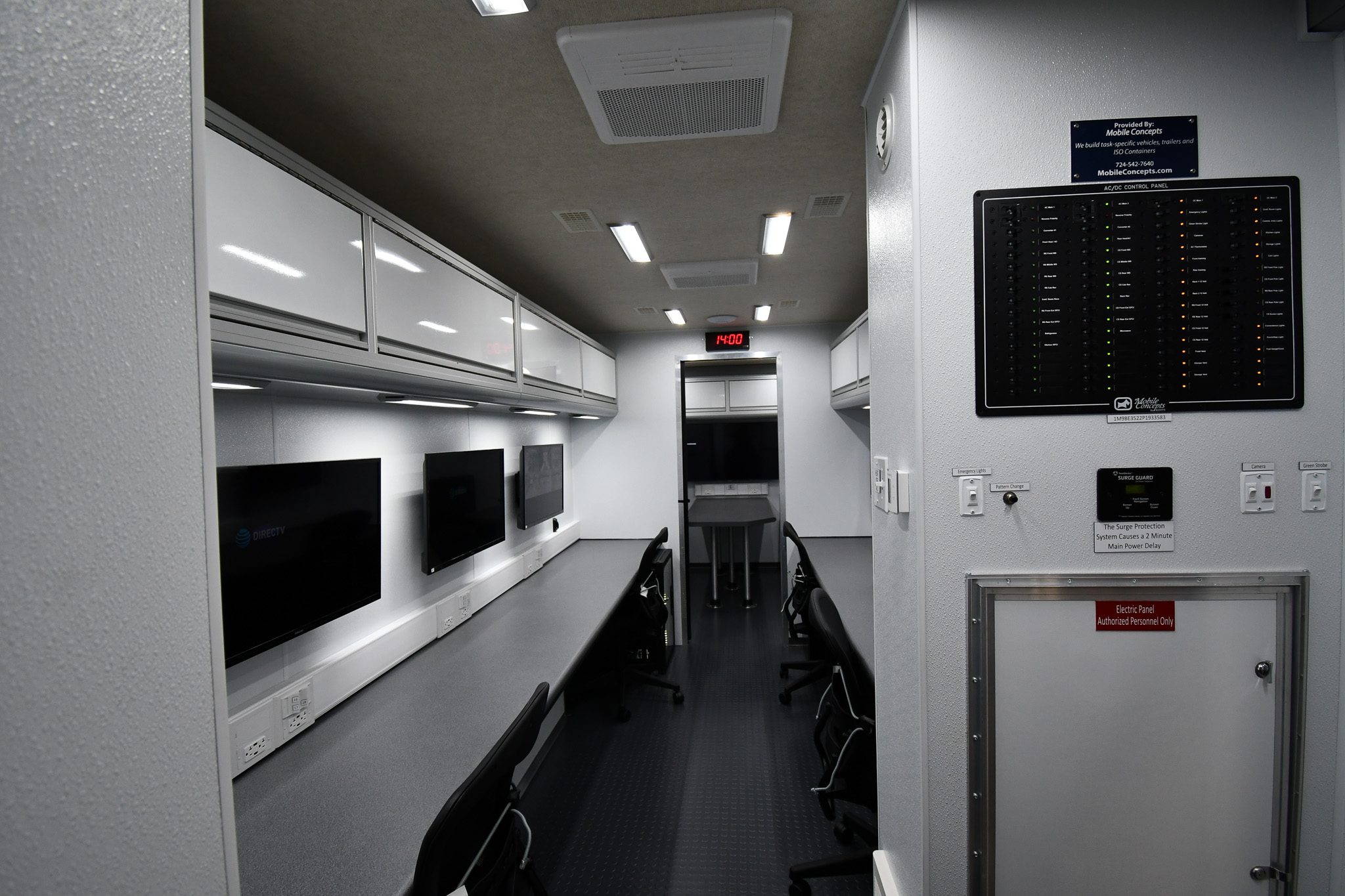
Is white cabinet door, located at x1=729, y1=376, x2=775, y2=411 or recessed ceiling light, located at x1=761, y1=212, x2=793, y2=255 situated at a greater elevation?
recessed ceiling light, located at x1=761, y1=212, x2=793, y2=255

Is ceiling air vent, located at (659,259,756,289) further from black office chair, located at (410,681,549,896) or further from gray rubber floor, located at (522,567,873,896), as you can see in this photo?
gray rubber floor, located at (522,567,873,896)

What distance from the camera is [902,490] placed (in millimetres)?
1244

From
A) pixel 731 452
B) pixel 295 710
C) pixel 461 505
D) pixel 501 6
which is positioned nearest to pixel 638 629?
pixel 461 505

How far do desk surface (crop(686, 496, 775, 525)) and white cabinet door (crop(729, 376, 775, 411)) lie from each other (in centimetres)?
105

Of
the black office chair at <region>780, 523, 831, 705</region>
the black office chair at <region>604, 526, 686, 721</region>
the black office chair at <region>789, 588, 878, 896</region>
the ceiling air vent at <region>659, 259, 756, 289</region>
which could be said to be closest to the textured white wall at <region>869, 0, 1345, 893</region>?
the black office chair at <region>789, 588, 878, 896</region>

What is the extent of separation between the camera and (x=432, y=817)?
1257 millimetres

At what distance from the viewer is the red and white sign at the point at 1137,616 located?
1148 mm

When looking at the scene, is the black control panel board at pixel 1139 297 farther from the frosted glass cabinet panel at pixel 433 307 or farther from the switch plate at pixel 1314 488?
the frosted glass cabinet panel at pixel 433 307

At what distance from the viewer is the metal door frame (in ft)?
3.69

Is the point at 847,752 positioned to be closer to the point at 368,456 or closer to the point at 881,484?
the point at 881,484

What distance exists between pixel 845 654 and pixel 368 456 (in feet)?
6.39

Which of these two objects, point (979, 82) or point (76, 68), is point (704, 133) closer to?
point (979, 82)

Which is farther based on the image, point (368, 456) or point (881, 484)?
point (368, 456)

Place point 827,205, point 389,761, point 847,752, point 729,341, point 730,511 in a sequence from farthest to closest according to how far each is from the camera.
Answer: point 730,511 → point 729,341 → point 827,205 → point 847,752 → point 389,761
